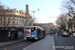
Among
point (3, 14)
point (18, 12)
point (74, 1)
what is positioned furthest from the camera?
point (18, 12)

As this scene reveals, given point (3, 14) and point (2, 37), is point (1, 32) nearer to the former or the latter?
point (2, 37)

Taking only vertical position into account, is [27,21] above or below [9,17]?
below

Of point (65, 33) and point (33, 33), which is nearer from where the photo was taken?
point (33, 33)

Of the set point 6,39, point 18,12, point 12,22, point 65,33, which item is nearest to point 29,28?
point 6,39

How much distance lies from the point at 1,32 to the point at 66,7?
14569 millimetres

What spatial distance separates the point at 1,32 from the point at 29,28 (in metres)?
5.51

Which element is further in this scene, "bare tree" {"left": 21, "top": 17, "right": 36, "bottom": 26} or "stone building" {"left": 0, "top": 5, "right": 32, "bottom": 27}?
"bare tree" {"left": 21, "top": 17, "right": 36, "bottom": 26}

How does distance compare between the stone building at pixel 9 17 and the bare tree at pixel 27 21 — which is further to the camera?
the bare tree at pixel 27 21

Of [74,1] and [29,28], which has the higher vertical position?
[74,1]

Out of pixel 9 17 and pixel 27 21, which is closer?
pixel 9 17

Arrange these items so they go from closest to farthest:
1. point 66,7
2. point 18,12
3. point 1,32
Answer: point 1,32, point 66,7, point 18,12

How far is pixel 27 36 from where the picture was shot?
21.7 meters

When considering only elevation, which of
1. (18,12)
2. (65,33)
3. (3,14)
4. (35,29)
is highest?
(18,12)

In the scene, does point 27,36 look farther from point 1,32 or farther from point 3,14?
Result: point 3,14
